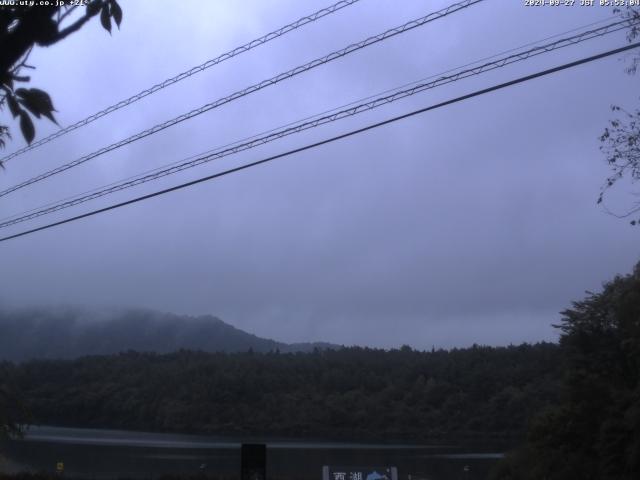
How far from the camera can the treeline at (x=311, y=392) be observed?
1897 inches

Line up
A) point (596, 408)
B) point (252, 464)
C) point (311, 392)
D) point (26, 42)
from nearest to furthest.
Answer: point (26, 42) → point (252, 464) → point (596, 408) → point (311, 392)

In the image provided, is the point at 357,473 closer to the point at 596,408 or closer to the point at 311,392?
the point at 596,408

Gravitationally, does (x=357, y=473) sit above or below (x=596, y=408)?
below

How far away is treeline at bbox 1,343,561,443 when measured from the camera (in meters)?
48.2

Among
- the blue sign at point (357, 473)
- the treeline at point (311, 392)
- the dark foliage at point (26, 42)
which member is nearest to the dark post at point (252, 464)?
the blue sign at point (357, 473)

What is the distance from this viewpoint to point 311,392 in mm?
65188

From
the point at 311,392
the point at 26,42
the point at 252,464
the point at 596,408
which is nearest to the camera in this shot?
the point at 26,42

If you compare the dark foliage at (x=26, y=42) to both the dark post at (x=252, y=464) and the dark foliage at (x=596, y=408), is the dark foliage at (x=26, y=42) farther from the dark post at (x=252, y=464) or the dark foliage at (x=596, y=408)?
the dark foliage at (x=596, y=408)

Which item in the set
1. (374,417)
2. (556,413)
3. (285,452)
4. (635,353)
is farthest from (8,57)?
(374,417)

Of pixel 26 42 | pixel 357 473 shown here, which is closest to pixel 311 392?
pixel 357 473

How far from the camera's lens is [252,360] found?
74188 mm

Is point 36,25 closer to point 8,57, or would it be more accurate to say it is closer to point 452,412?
point 8,57

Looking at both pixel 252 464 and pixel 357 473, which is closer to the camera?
pixel 252 464

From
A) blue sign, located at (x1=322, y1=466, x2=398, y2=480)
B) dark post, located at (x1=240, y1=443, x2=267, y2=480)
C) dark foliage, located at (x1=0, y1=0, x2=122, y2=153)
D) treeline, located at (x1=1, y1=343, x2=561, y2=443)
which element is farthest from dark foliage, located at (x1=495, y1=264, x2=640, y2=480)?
dark foliage, located at (x1=0, y1=0, x2=122, y2=153)
